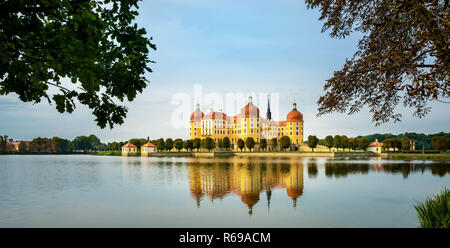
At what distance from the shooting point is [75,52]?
358 centimetres

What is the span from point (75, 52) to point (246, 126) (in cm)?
11171

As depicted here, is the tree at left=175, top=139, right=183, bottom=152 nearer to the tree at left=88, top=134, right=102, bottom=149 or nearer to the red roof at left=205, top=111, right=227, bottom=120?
the red roof at left=205, top=111, right=227, bottom=120

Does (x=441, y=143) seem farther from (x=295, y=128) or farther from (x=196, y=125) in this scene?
(x=196, y=125)

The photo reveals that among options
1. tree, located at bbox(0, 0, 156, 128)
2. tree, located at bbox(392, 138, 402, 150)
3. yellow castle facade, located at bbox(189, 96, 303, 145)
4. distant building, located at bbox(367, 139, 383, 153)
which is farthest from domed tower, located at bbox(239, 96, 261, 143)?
tree, located at bbox(0, 0, 156, 128)

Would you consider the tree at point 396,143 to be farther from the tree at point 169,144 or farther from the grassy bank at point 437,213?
the grassy bank at point 437,213

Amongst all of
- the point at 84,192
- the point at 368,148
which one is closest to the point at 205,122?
the point at 368,148

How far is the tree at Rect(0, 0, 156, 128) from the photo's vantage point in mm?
3863

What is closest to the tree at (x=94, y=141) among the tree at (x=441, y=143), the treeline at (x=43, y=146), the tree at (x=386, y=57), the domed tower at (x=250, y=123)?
the treeline at (x=43, y=146)

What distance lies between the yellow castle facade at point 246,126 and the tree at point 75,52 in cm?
10728

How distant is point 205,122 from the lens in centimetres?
12106

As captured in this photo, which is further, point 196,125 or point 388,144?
point 196,125

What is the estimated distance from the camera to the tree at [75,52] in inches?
152

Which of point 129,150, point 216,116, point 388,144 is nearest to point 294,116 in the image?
point 216,116
